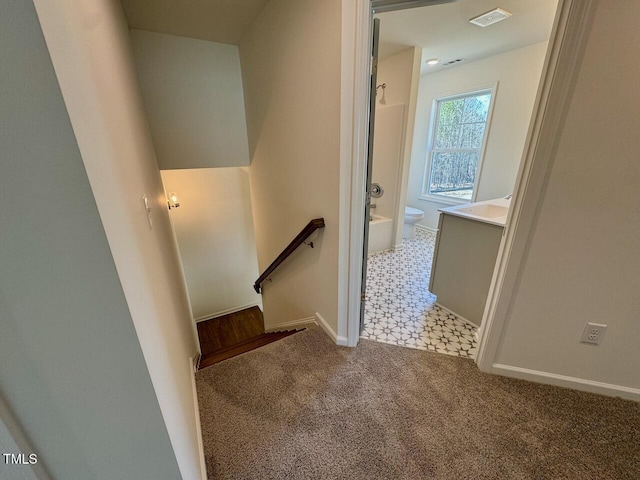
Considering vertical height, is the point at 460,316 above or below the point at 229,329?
above

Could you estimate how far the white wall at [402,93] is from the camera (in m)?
2.94

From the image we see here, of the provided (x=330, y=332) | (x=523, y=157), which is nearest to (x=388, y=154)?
(x=523, y=157)

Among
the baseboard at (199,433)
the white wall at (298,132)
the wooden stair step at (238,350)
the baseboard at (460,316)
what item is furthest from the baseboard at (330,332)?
the baseboard at (460,316)

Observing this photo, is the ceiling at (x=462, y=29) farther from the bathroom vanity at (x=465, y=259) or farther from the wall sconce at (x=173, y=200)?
the wall sconce at (x=173, y=200)

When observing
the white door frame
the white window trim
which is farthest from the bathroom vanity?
the white window trim

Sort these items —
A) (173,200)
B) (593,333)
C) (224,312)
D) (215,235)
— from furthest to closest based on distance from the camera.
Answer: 1. (224,312)
2. (215,235)
3. (173,200)
4. (593,333)

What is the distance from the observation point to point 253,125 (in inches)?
107

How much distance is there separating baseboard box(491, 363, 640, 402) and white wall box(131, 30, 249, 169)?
10.2ft

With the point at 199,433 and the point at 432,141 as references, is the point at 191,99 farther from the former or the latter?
the point at 432,141

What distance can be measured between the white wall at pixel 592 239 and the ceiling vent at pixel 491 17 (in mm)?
1584

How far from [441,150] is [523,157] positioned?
3298 mm

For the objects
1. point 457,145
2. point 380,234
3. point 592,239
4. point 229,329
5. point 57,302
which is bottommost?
point 229,329

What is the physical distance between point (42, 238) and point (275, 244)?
7.65ft

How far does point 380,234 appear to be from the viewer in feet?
11.4
